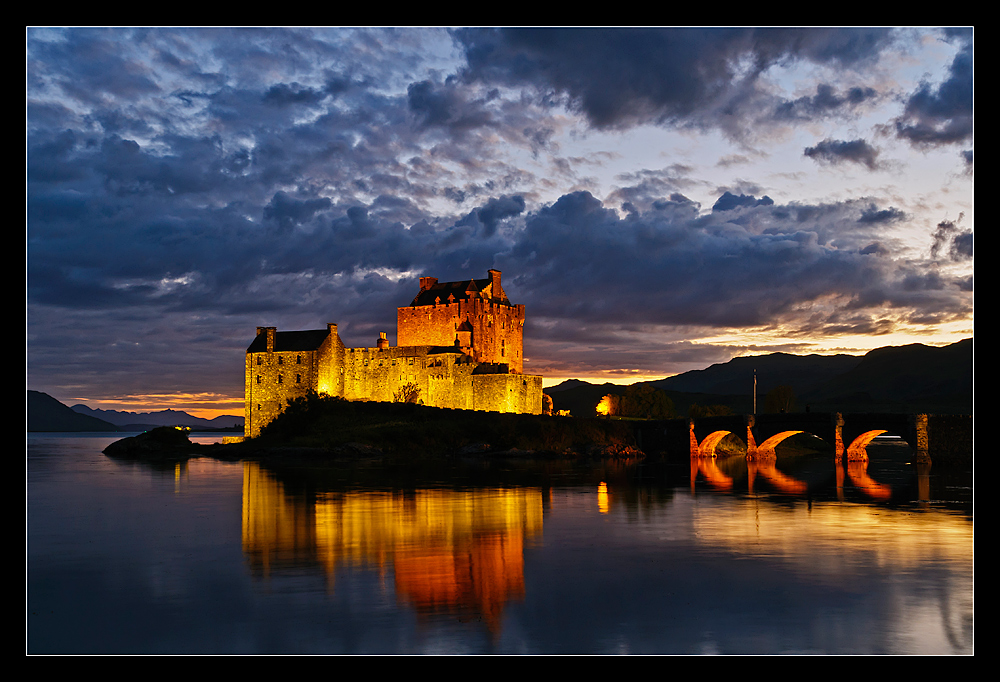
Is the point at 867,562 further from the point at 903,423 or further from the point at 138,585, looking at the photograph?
the point at 903,423

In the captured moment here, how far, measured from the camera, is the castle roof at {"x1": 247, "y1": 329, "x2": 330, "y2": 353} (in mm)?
85188

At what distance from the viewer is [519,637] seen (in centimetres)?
1476

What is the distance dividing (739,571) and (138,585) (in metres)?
14.8

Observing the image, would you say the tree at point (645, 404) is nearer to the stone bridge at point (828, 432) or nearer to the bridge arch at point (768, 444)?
the stone bridge at point (828, 432)

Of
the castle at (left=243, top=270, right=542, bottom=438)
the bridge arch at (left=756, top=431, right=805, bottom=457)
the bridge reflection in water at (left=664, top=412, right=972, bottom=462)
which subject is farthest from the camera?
the castle at (left=243, top=270, right=542, bottom=438)

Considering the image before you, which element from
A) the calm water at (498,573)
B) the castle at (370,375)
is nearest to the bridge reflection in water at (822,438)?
the calm water at (498,573)

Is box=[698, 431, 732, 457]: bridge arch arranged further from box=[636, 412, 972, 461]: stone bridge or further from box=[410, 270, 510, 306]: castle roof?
box=[410, 270, 510, 306]: castle roof

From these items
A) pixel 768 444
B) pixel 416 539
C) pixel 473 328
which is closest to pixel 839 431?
pixel 768 444

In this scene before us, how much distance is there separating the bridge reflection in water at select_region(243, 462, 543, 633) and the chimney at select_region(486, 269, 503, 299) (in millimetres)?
58055

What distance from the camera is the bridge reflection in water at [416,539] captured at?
60.3 feet

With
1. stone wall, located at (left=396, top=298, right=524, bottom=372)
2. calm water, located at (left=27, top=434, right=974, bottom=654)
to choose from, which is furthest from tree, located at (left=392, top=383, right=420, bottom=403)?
calm water, located at (left=27, top=434, right=974, bottom=654)

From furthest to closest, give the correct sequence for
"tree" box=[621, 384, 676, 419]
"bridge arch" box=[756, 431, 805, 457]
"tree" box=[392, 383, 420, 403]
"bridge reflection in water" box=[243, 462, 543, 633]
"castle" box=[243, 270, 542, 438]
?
"tree" box=[621, 384, 676, 419] → "tree" box=[392, 383, 420, 403] → "castle" box=[243, 270, 542, 438] → "bridge arch" box=[756, 431, 805, 457] → "bridge reflection in water" box=[243, 462, 543, 633]
